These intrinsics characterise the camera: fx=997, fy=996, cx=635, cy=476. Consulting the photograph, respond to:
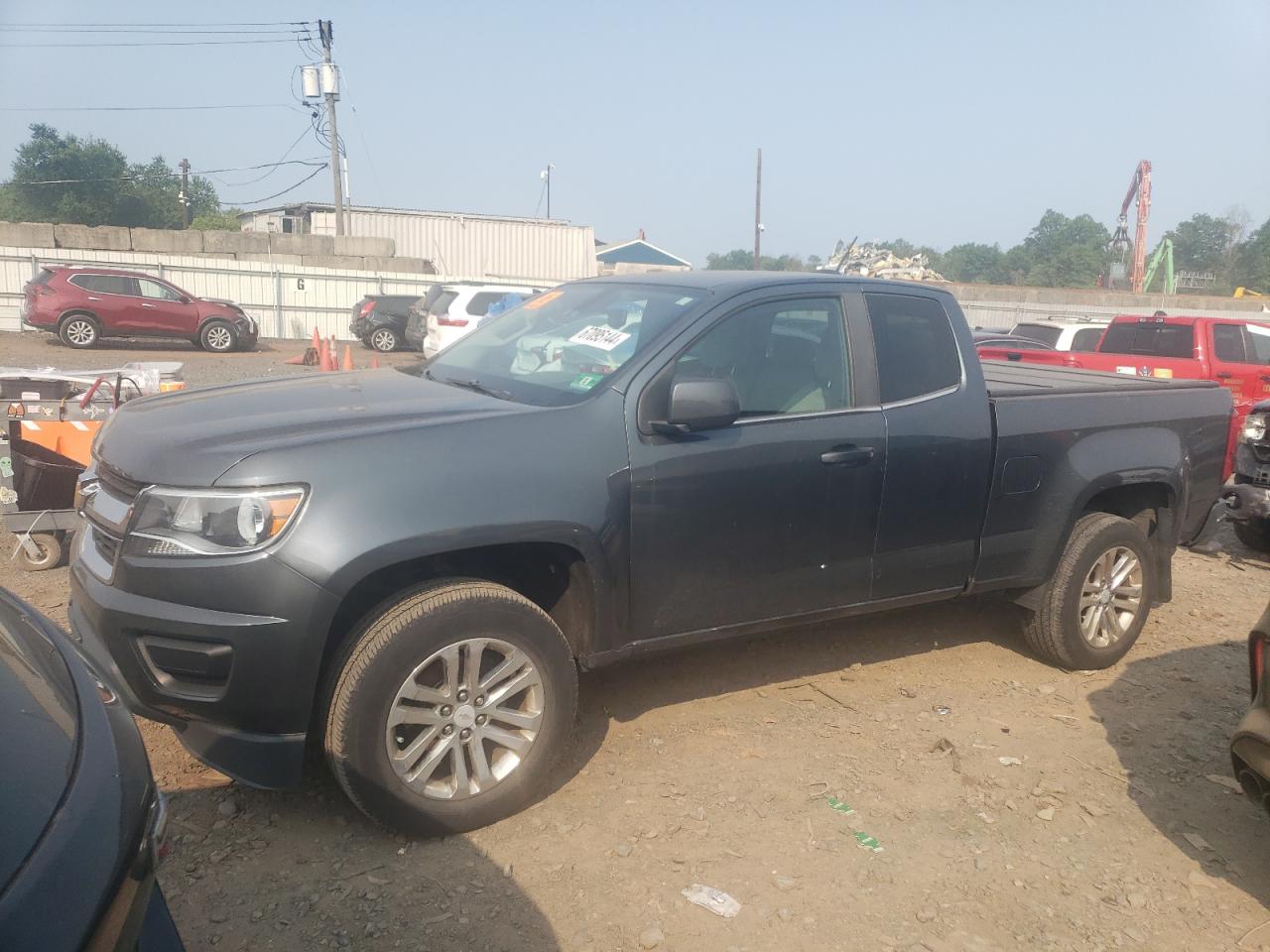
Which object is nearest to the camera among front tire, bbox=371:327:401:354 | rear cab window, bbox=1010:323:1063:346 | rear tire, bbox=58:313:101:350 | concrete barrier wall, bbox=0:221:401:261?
rear cab window, bbox=1010:323:1063:346

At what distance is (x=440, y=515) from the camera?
313 cm

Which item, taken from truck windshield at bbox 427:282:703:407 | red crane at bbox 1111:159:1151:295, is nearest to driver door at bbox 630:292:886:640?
truck windshield at bbox 427:282:703:407

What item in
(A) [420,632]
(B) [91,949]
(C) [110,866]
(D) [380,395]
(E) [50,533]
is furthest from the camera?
(E) [50,533]

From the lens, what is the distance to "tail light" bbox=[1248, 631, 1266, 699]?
3225mm

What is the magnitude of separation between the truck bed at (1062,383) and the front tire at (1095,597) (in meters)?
0.65

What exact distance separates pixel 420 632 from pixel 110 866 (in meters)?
→ 1.51

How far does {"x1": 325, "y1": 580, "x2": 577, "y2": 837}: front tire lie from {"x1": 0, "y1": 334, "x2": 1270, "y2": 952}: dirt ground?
17cm

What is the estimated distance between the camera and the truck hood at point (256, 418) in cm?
304

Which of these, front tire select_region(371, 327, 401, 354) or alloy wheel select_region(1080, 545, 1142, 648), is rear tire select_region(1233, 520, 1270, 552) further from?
front tire select_region(371, 327, 401, 354)

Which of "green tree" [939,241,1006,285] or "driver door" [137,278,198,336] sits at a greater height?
"green tree" [939,241,1006,285]

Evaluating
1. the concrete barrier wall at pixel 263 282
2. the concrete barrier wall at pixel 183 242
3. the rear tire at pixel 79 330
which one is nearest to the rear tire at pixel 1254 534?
the rear tire at pixel 79 330

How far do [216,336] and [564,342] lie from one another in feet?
64.8

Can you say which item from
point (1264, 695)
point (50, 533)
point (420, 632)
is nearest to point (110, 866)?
point (420, 632)

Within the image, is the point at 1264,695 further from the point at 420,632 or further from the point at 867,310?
the point at 420,632
